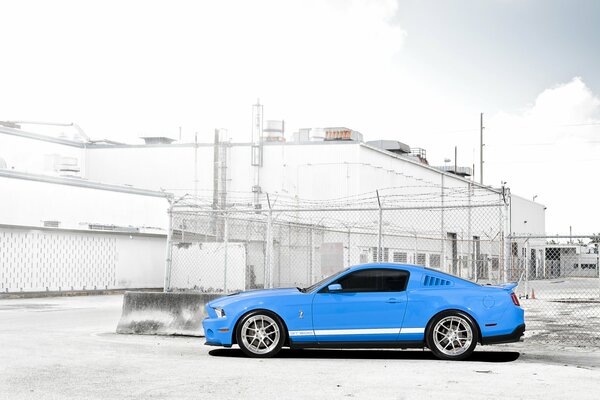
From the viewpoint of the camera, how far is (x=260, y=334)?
1207 centimetres

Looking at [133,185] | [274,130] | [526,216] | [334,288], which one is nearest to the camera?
[334,288]

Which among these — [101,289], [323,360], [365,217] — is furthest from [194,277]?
[323,360]

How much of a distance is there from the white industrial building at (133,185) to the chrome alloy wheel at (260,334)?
15.7 meters

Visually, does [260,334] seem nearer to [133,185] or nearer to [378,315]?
[378,315]

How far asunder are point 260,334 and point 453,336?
265 cm

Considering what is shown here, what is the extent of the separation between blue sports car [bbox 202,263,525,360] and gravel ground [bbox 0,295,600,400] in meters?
0.27

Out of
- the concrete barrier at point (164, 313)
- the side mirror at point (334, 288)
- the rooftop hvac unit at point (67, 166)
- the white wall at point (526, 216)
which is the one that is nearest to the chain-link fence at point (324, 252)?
the concrete barrier at point (164, 313)

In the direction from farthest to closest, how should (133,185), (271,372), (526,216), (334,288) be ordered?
(526,216)
(133,185)
(334,288)
(271,372)

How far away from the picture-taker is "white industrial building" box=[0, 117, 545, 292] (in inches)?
1262

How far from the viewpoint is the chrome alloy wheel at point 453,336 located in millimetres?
11727

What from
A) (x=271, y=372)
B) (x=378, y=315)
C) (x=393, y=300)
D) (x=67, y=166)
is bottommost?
(x=271, y=372)

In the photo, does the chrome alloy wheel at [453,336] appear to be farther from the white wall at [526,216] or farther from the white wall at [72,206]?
the white wall at [526,216]

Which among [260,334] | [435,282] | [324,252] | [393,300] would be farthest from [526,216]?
[260,334]

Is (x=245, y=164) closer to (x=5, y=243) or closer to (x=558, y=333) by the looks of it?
(x=5, y=243)
